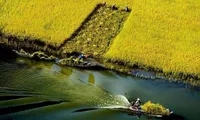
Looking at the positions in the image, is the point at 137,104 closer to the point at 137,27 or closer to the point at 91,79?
the point at 91,79

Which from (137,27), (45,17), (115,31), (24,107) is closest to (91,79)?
(24,107)

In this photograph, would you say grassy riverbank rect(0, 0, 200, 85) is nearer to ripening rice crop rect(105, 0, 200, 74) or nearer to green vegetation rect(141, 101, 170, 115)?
ripening rice crop rect(105, 0, 200, 74)

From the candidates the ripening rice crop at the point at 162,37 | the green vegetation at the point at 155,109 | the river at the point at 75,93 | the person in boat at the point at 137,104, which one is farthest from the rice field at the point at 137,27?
the green vegetation at the point at 155,109

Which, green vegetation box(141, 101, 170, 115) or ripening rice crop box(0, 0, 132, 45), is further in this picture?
ripening rice crop box(0, 0, 132, 45)

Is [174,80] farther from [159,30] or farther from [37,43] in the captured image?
[37,43]

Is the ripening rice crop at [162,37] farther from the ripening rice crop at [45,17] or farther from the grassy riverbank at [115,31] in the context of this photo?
the ripening rice crop at [45,17]

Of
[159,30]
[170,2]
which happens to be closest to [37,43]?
[159,30]

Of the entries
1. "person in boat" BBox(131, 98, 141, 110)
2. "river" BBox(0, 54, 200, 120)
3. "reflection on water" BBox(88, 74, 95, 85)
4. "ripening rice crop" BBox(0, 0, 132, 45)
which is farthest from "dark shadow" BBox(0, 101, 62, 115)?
"ripening rice crop" BBox(0, 0, 132, 45)
